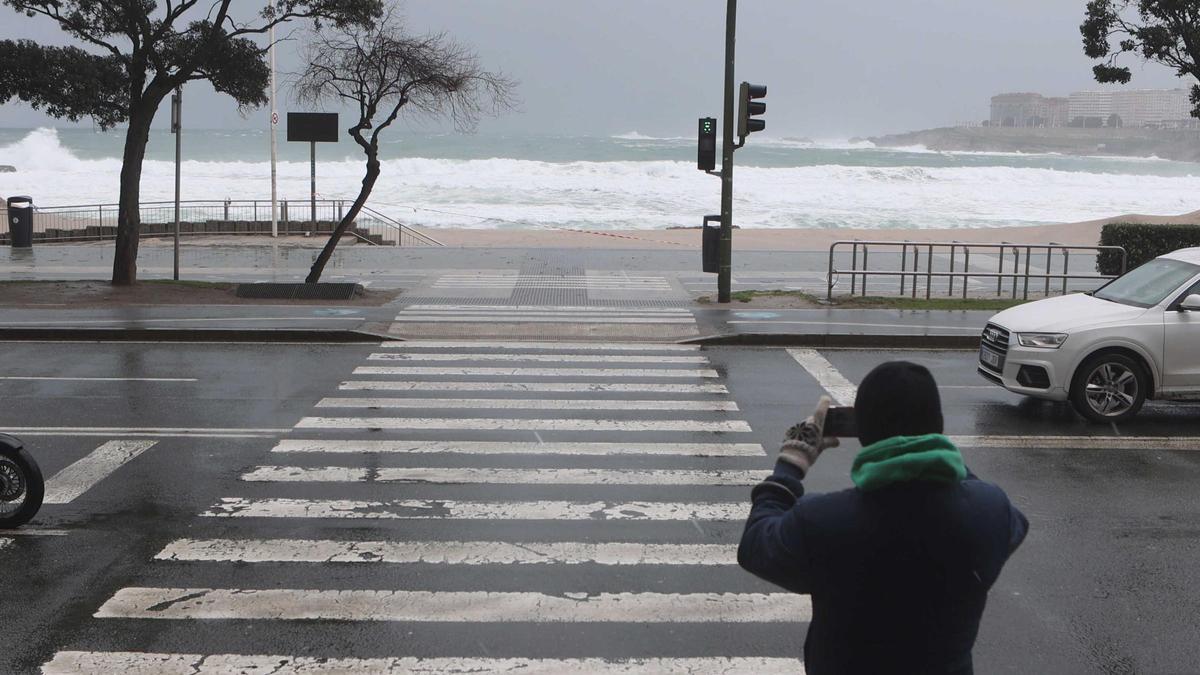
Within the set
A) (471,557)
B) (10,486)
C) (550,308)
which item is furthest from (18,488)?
(550,308)

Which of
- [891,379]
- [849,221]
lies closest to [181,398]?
[891,379]

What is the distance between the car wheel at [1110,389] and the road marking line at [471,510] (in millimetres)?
4629

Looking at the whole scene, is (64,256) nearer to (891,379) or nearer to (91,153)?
(891,379)

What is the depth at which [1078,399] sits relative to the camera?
11117 millimetres

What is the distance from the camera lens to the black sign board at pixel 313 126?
94.2 feet

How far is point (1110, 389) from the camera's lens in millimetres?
11078

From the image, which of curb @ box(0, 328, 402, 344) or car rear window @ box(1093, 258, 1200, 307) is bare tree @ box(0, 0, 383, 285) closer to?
curb @ box(0, 328, 402, 344)

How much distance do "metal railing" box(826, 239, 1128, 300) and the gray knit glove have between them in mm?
15280

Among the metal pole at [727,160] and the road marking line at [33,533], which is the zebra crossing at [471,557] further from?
the metal pole at [727,160]

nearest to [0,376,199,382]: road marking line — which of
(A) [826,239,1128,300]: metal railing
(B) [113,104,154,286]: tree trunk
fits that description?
(B) [113,104,154,286]: tree trunk

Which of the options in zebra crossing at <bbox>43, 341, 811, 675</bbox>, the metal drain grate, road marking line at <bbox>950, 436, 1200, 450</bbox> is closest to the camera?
zebra crossing at <bbox>43, 341, 811, 675</bbox>

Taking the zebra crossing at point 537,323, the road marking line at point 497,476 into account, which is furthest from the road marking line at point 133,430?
the zebra crossing at point 537,323

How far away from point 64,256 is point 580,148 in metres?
96.2

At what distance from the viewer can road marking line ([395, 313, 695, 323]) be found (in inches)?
677
